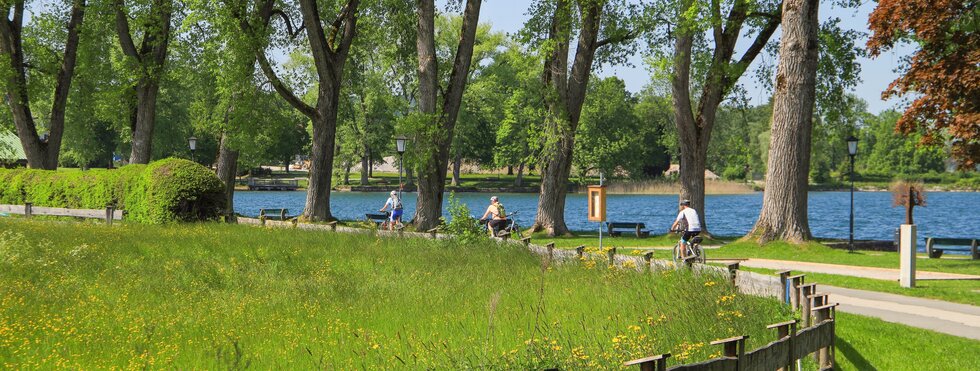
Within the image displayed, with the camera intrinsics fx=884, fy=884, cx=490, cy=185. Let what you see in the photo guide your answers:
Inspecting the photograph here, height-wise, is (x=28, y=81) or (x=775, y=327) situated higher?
(x=28, y=81)

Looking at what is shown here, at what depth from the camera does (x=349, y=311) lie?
36.8 feet

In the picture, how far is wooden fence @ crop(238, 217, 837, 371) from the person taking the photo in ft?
21.2

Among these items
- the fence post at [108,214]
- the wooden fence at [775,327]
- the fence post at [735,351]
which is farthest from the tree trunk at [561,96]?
the fence post at [735,351]

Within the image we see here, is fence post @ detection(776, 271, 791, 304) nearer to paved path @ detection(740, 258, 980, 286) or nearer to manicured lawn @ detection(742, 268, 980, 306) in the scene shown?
manicured lawn @ detection(742, 268, 980, 306)

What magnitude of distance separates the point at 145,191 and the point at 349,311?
63.4 feet

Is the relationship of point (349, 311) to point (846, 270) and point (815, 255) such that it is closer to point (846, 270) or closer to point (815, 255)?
point (846, 270)

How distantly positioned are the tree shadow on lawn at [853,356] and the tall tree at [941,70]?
10.4m

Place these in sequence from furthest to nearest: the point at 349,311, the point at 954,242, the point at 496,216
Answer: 1. the point at 954,242
2. the point at 496,216
3. the point at 349,311

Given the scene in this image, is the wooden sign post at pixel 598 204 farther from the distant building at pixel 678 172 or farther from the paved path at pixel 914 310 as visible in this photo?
the distant building at pixel 678 172

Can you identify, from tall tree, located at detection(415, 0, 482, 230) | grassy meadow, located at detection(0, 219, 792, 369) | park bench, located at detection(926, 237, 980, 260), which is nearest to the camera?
grassy meadow, located at detection(0, 219, 792, 369)

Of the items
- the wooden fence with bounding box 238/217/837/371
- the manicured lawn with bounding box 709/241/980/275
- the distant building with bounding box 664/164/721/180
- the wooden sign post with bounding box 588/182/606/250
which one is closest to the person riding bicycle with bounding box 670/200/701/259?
the wooden sign post with bounding box 588/182/606/250

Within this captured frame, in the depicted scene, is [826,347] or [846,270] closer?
[826,347]

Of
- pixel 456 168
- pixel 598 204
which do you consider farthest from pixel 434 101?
pixel 456 168

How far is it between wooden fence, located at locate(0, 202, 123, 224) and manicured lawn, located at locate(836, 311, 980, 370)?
2336cm
